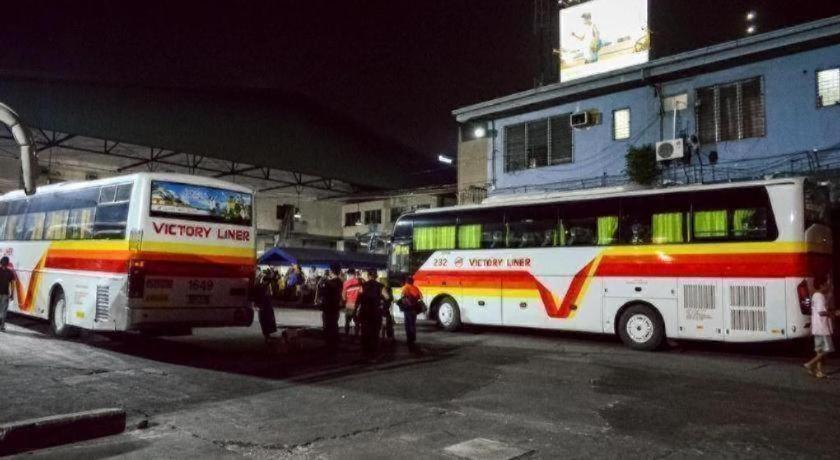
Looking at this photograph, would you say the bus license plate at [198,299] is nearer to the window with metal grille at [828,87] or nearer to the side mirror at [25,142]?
the side mirror at [25,142]

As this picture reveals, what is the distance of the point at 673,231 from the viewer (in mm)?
12844

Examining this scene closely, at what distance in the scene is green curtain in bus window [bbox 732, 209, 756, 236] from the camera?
38.6ft

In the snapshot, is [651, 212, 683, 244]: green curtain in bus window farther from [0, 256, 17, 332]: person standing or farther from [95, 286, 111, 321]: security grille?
[0, 256, 17, 332]: person standing

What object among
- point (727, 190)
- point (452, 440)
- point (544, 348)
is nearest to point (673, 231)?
point (727, 190)

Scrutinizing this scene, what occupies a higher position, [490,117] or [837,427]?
[490,117]

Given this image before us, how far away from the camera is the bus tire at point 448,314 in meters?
17.0

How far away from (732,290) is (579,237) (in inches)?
142

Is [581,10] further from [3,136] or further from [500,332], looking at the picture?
[3,136]

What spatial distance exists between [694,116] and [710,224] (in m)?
7.87

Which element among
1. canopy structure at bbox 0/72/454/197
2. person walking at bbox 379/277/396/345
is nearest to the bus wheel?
person walking at bbox 379/277/396/345

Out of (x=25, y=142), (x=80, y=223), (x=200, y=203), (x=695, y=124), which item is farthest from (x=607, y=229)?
(x=25, y=142)

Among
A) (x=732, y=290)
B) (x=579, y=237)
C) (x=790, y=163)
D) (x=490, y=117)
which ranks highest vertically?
(x=490, y=117)

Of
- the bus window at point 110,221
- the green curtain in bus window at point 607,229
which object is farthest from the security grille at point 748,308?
the bus window at point 110,221

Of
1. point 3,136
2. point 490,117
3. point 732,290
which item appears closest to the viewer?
point 732,290
